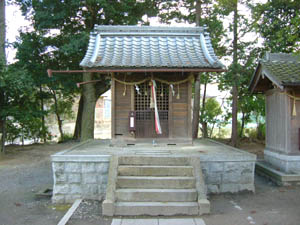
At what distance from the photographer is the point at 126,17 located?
1590cm

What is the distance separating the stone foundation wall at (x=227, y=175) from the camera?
23.9 ft

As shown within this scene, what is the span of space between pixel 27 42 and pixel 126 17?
6023mm

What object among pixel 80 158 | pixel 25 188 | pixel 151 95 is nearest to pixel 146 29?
pixel 151 95

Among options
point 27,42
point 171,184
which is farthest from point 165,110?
point 27,42

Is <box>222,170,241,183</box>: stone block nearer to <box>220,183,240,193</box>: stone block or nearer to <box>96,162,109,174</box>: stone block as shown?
<box>220,183,240,193</box>: stone block

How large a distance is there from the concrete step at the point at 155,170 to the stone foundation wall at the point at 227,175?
2.21 ft

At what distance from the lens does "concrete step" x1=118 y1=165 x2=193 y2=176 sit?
6887 mm

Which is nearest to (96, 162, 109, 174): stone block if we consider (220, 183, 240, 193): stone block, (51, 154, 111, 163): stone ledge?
(51, 154, 111, 163): stone ledge

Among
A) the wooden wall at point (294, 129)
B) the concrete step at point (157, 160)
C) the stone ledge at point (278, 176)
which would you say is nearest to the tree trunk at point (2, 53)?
the concrete step at point (157, 160)

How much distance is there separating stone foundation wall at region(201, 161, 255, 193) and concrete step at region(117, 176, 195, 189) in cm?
94

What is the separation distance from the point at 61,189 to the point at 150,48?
5896 millimetres

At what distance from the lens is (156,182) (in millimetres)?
6543

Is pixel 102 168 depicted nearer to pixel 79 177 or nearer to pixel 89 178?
pixel 89 178

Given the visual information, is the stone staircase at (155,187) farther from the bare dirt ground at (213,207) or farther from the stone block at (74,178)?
the stone block at (74,178)
